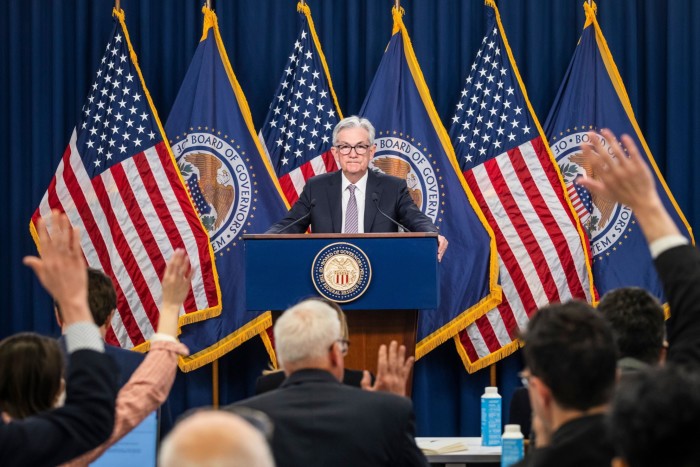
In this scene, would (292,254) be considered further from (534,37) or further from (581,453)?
(534,37)

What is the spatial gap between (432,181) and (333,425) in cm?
501

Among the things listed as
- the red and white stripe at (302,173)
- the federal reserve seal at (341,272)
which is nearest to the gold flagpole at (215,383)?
the red and white stripe at (302,173)

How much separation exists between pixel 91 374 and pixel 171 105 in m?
6.40

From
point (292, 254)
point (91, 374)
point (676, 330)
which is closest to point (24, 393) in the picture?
point (91, 374)

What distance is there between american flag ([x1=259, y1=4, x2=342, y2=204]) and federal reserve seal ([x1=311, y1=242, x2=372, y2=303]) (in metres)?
2.68

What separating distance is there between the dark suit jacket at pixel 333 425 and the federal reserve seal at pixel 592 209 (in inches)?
201

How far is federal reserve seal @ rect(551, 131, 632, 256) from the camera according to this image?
25.2ft

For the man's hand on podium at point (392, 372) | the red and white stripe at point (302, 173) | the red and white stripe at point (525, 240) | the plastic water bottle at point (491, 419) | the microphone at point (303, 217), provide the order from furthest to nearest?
the red and white stripe at point (302, 173) < the red and white stripe at point (525, 240) < the microphone at point (303, 217) < the plastic water bottle at point (491, 419) < the man's hand on podium at point (392, 372)

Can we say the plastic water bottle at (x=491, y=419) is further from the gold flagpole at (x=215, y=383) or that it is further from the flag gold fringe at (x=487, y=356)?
the gold flagpole at (x=215, y=383)

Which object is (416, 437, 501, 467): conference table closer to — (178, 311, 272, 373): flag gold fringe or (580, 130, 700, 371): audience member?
(580, 130, 700, 371): audience member

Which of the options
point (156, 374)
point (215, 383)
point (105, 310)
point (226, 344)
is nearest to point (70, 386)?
point (156, 374)

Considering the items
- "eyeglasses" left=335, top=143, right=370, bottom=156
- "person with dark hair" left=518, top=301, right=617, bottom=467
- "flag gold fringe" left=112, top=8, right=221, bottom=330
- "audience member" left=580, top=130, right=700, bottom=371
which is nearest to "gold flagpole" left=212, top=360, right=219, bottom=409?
"flag gold fringe" left=112, top=8, right=221, bottom=330

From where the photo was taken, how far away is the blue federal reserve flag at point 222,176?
25.4ft

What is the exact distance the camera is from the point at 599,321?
2.15 meters
